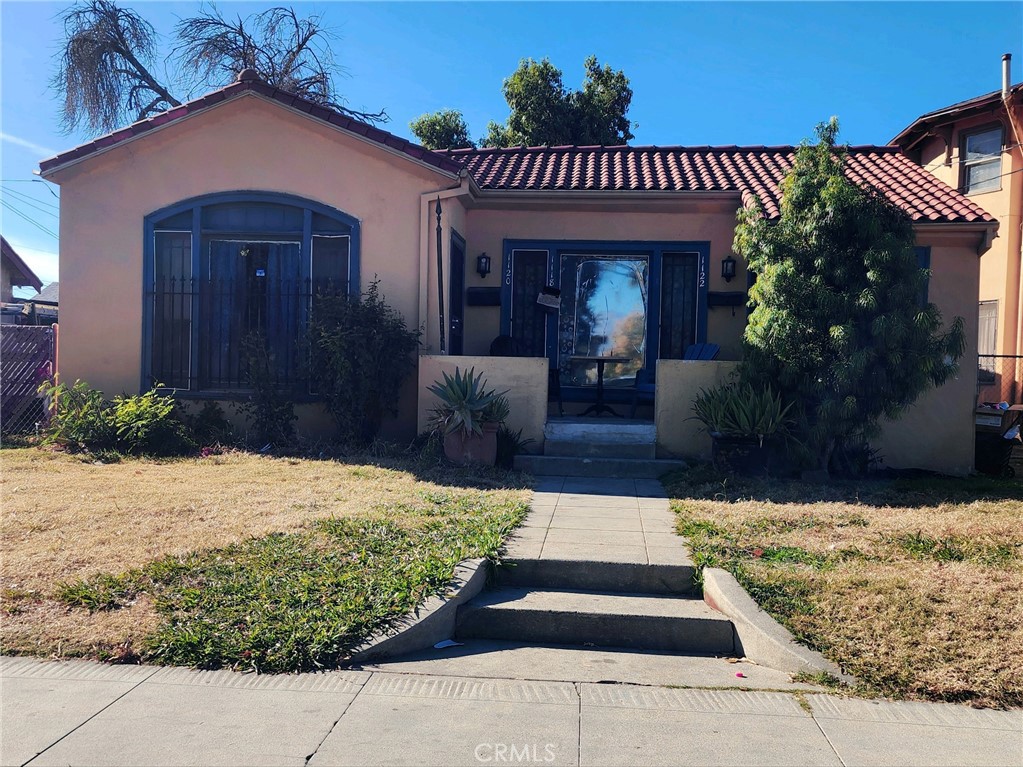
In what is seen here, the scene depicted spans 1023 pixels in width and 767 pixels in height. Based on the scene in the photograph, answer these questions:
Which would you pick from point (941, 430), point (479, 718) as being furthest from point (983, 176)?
point (479, 718)

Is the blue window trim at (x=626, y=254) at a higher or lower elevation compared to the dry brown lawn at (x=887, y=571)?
higher

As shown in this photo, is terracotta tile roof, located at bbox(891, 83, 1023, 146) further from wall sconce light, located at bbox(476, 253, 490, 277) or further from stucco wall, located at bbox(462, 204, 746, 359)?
wall sconce light, located at bbox(476, 253, 490, 277)

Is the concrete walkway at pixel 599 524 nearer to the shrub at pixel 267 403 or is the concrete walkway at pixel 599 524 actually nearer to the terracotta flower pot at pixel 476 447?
the terracotta flower pot at pixel 476 447

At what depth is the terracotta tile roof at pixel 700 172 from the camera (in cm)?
1039

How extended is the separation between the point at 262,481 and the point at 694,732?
548cm

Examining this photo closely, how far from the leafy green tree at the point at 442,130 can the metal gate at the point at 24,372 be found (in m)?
16.1

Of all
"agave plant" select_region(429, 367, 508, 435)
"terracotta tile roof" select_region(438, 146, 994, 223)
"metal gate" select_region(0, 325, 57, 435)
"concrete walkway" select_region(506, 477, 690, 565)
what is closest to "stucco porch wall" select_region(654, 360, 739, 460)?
"concrete walkway" select_region(506, 477, 690, 565)

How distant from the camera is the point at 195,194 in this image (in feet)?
34.4

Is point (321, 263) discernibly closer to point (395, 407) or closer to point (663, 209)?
point (395, 407)

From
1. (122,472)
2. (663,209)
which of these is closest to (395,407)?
(122,472)

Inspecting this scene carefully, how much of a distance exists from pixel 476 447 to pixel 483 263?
3632 millimetres

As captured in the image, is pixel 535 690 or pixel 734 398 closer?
pixel 535 690

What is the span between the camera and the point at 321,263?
10.5 m

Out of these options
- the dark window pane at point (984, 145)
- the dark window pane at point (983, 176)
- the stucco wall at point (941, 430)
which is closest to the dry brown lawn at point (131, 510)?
the stucco wall at point (941, 430)
